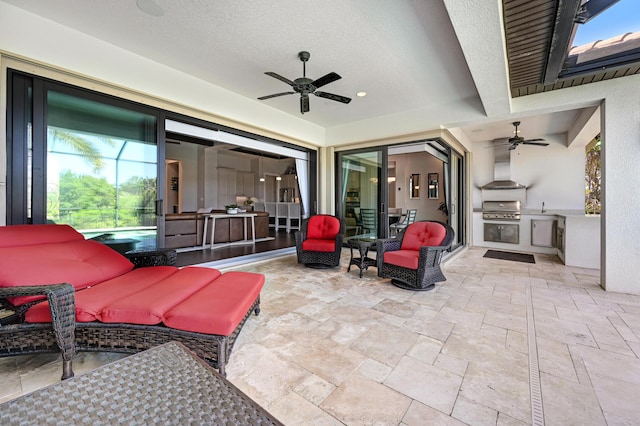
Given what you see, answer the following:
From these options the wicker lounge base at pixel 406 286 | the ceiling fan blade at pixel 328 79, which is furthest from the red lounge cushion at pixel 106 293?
the wicker lounge base at pixel 406 286

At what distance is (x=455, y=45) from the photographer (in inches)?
115

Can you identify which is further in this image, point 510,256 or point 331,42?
point 510,256

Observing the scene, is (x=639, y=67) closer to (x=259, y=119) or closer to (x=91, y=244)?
(x=259, y=119)

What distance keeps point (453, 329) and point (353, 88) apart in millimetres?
3535

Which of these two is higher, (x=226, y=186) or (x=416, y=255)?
(x=226, y=186)

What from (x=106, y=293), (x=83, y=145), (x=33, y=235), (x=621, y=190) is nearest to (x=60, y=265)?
(x=33, y=235)

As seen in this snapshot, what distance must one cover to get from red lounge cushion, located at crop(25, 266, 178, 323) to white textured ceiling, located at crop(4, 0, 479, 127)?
8.05ft

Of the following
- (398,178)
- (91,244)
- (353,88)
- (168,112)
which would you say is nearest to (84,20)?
(168,112)

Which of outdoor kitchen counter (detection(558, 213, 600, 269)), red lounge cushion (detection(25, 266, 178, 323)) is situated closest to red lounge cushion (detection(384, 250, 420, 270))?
red lounge cushion (detection(25, 266, 178, 323))

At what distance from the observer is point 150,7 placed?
8.07 feet

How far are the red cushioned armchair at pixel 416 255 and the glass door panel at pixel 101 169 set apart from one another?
3.24 metres

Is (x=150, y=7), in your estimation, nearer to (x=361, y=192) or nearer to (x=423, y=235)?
(x=423, y=235)

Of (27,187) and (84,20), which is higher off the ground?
(84,20)

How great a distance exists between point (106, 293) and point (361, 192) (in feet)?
16.7
